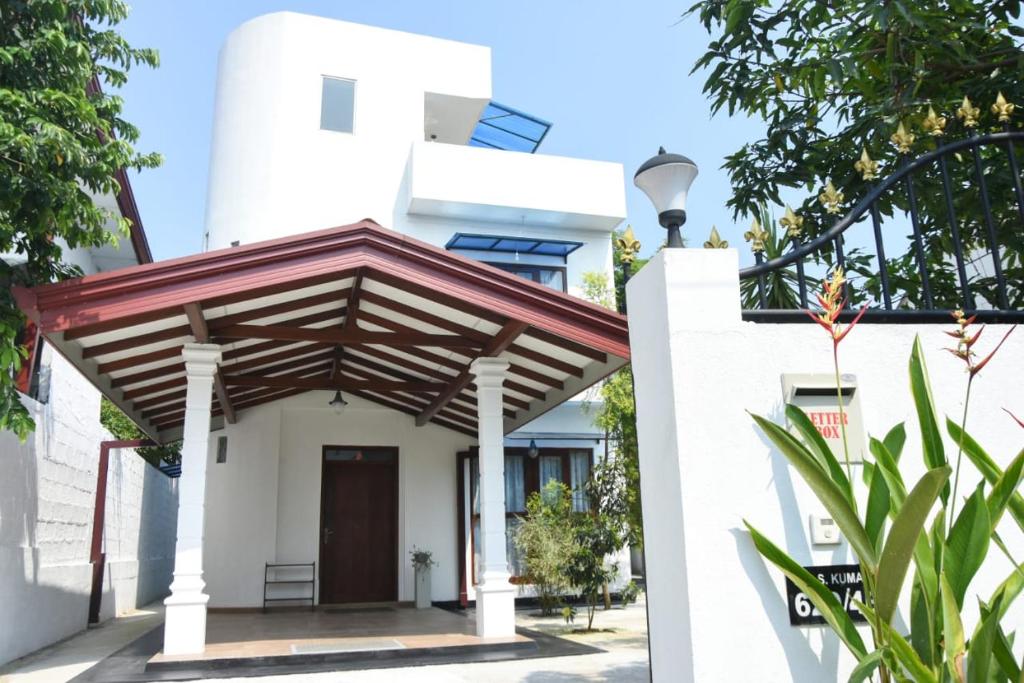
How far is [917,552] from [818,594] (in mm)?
321

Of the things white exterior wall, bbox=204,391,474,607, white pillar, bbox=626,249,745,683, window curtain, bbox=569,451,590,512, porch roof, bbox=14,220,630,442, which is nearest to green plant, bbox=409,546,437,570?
white exterior wall, bbox=204,391,474,607

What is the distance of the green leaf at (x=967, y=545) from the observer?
2326mm

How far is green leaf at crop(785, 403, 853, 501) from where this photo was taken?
2.47 meters

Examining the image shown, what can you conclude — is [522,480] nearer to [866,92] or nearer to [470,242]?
[470,242]

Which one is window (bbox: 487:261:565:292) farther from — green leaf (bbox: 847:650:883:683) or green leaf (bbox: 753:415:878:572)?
green leaf (bbox: 847:650:883:683)

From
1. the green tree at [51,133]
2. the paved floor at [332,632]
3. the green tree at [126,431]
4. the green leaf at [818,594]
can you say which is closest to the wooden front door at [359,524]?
the paved floor at [332,632]

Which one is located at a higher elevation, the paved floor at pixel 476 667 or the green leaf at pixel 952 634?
the green leaf at pixel 952 634

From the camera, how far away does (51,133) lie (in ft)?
16.8

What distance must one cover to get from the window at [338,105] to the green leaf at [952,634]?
1344cm

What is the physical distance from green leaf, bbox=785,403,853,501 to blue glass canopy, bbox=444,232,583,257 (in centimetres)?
1048

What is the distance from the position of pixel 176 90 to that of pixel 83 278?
23.3 feet

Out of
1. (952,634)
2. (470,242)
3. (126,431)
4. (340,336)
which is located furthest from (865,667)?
(126,431)

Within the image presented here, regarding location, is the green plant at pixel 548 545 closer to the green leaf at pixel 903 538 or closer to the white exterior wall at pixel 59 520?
the white exterior wall at pixel 59 520

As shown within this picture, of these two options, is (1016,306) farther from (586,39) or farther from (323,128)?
(323,128)
